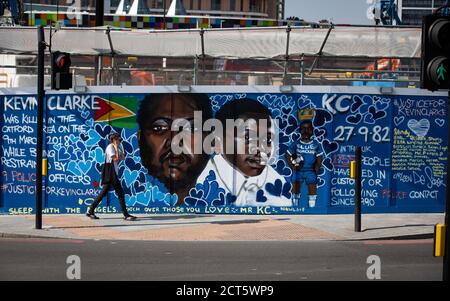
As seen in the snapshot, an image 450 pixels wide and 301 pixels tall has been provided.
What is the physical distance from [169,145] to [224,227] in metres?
2.69

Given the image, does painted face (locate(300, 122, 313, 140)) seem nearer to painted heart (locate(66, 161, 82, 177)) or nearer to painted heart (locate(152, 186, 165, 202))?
painted heart (locate(152, 186, 165, 202))

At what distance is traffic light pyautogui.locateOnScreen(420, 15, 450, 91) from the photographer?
8.52 m

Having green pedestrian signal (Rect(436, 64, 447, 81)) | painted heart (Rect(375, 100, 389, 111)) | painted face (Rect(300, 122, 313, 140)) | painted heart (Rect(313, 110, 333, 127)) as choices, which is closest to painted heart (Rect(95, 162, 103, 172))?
painted face (Rect(300, 122, 313, 140))

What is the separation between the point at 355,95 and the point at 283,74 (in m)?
1.75

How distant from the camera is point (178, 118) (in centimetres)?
1828

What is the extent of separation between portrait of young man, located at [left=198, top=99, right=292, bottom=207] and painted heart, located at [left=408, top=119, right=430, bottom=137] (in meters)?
3.02

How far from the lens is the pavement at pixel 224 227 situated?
50.8 feet

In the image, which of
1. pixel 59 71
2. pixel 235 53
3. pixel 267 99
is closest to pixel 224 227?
pixel 267 99

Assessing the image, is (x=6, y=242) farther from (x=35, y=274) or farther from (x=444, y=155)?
(x=444, y=155)

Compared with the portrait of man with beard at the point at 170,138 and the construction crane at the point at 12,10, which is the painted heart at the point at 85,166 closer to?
the portrait of man with beard at the point at 170,138

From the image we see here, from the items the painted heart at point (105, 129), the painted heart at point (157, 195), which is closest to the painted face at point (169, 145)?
the painted heart at point (157, 195)

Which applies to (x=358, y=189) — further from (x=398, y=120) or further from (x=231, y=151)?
(x=231, y=151)

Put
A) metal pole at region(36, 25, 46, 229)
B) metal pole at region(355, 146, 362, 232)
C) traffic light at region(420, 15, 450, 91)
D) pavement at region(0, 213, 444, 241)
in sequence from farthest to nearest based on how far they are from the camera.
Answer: metal pole at region(355, 146, 362, 232) → metal pole at region(36, 25, 46, 229) → pavement at region(0, 213, 444, 241) → traffic light at region(420, 15, 450, 91)

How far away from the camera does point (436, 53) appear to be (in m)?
8.56
